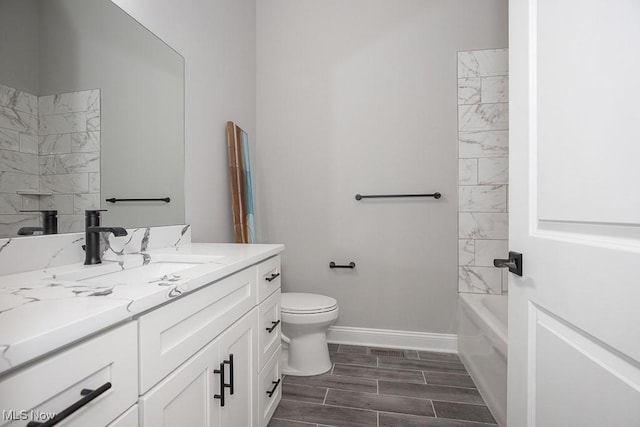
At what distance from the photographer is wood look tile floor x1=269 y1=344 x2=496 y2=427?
1.46 meters

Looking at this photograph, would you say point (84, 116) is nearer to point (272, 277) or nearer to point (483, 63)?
point (272, 277)

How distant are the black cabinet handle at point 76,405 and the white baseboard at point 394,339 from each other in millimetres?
1969

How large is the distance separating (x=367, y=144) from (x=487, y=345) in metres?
1.50

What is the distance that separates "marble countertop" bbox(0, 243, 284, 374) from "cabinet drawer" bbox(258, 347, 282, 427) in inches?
23.5

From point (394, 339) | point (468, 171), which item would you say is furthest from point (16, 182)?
point (468, 171)

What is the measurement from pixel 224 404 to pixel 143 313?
1.63ft

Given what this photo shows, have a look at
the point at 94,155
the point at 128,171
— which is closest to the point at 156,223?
the point at 128,171

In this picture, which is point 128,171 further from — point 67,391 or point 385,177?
point 385,177

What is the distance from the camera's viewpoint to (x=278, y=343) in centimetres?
150

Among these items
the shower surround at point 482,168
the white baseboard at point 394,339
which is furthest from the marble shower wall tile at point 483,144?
A: the white baseboard at point 394,339

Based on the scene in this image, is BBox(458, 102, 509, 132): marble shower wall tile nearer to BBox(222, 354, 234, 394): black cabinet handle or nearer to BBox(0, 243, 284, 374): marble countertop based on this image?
BBox(0, 243, 284, 374): marble countertop

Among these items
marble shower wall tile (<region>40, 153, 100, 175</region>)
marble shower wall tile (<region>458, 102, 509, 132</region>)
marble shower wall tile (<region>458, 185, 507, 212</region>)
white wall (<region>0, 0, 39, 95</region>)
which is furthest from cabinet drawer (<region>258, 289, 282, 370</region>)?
marble shower wall tile (<region>458, 102, 509, 132</region>)

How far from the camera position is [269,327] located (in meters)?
1.37

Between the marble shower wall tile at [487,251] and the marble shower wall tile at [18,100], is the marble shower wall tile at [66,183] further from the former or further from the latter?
the marble shower wall tile at [487,251]
